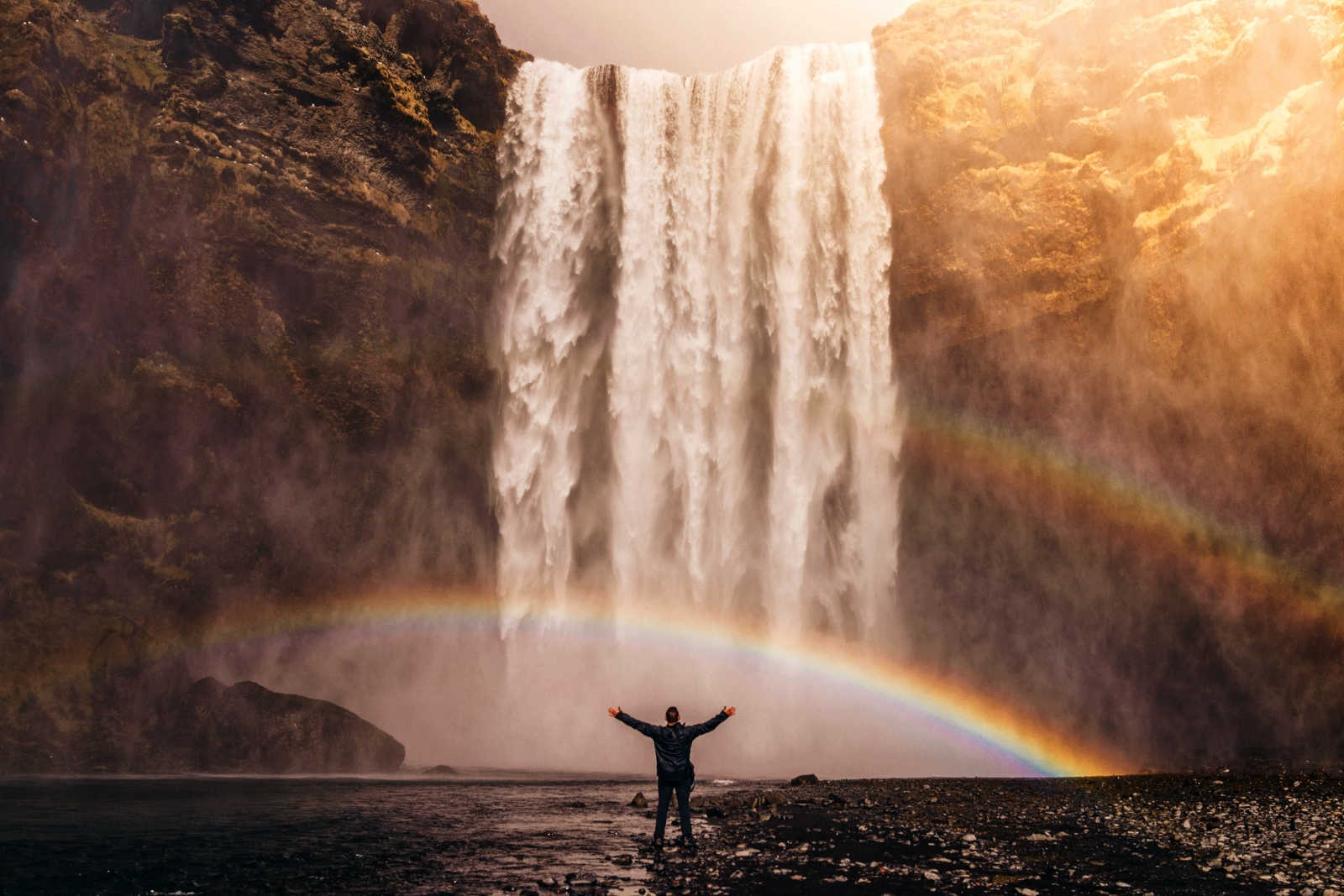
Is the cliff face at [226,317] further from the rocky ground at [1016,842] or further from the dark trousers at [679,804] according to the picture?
the dark trousers at [679,804]

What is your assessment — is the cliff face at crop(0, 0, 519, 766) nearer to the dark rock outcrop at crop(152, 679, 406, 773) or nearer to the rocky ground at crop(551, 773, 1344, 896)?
the dark rock outcrop at crop(152, 679, 406, 773)

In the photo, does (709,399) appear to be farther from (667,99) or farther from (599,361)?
(667,99)

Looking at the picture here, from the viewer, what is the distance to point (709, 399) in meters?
33.9

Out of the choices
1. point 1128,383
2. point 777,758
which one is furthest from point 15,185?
point 1128,383

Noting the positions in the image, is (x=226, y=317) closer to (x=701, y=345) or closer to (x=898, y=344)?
(x=701, y=345)

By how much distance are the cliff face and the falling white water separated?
206 centimetres

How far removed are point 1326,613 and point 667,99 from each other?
27.4m

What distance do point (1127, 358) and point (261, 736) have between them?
92.6 feet

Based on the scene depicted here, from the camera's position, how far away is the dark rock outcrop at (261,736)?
1037 inches

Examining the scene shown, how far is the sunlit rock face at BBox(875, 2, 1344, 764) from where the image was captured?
2703cm

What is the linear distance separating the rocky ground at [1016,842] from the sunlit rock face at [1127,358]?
8279mm

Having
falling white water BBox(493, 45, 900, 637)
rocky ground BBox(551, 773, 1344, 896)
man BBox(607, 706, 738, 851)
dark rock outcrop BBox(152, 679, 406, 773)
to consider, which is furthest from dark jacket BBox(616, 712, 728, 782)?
falling white water BBox(493, 45, 900, 637)

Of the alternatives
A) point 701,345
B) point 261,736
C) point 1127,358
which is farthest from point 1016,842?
point 701,345

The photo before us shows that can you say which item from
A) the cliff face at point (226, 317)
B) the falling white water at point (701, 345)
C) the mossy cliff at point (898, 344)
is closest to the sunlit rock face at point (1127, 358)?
the mossy cliff at point (898, 344)
